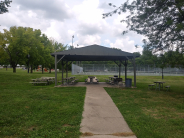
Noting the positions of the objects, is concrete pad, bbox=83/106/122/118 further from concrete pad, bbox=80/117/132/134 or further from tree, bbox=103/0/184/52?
tree, bbox=103/0/184/52

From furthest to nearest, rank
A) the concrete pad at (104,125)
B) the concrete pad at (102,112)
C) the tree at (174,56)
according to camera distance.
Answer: the tree at (174,56)
the concrete pad at (102,112)
the concrete pad at (104,125)

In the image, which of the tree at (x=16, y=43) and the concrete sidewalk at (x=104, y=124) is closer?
the concrete sidewalk at (x=104, y=124)

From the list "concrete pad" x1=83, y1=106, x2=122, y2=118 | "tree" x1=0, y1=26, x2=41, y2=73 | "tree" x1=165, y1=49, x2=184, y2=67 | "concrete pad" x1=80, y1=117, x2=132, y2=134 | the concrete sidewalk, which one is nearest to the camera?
the concrete sidewalk

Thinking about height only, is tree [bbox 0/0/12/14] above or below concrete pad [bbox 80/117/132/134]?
above

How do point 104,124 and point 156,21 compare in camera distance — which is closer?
point 104,124

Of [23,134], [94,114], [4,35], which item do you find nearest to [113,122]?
[94,114]

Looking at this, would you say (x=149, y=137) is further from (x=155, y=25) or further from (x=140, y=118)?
(x=155, y=25)

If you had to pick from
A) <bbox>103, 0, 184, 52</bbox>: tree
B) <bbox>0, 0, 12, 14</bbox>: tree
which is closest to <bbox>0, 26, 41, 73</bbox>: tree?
<bbox>0, 0, 12, 14</bbox>: tree

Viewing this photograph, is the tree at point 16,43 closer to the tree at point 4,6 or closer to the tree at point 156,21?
the tree at point 4,6

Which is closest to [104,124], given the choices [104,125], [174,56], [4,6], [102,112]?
[104,125]

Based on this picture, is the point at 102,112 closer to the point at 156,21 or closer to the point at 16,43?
the point at 156,21

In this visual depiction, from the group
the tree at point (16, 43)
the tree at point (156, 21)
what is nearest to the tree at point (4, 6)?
the tree at point (156, 21)

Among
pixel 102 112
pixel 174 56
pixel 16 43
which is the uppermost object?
pixel 16 43

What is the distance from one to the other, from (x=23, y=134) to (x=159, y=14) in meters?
10.5
